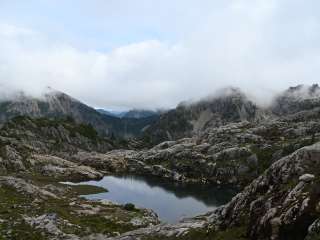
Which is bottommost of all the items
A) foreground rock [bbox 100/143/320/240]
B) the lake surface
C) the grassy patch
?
the lake surface

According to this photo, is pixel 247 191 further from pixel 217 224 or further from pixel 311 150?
pixel 311 150

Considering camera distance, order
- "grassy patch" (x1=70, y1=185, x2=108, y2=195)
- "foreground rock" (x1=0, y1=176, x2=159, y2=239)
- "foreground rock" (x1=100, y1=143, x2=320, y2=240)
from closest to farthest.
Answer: "foreground rock" (x1=100, y1=143, x2=320, y2=240) < "foreground rock" (x1=0, y1=176, x2=159, y2=239) < "grassy patch" (x1=70, y1=185, x2=108, y2=195)

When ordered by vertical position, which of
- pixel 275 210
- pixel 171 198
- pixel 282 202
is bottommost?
pixel 171 198

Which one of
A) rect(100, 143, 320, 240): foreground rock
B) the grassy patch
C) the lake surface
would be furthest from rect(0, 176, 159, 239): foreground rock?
the grassy patch

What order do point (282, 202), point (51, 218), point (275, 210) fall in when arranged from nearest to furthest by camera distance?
1. point (275, 210)
2. point (282, 202)
3. point (51, 218)

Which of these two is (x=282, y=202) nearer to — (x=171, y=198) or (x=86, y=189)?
(x=86, y=189)

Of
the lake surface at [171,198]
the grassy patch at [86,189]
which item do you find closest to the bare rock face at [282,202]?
the lake surface at [171,198]

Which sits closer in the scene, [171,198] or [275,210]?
[275,210]

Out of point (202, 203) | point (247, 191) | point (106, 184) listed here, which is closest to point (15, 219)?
point (247, 191)

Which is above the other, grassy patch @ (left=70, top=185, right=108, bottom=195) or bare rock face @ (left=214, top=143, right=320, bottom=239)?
bare rock face @ (left=214, top=143, right=320, bottom=239)

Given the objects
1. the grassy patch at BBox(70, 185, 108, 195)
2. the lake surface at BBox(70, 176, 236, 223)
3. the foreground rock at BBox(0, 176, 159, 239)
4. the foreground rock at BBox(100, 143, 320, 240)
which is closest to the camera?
the foreground rock at BBox(100, 143, 320, 240)

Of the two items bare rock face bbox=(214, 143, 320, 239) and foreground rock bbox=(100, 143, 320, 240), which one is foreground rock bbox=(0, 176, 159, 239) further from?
bare rock face bbox=(214, 143, 320, 239)

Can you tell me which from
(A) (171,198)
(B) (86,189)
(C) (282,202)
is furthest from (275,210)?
(A) (171,198)

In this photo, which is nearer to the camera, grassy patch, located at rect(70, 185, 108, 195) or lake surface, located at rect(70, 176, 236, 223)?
lake surface, located at rect(70, 176, 236, 223)
